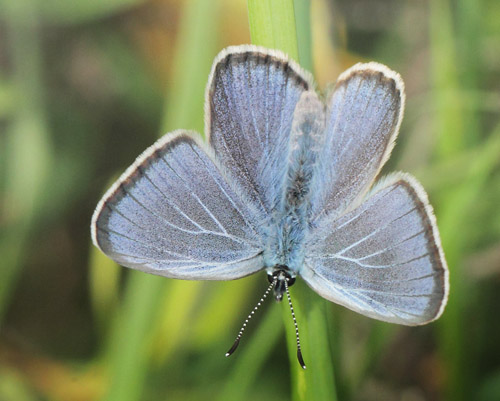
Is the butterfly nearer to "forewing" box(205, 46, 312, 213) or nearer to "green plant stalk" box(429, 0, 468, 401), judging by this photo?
"forewing" box(205, 46, 312, 213)

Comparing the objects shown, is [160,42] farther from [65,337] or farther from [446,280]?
[446,280]

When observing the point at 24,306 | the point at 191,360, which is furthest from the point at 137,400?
the point at 24,306

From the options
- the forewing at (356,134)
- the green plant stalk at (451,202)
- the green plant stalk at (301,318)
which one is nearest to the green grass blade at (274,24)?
the green plant stalk at (301,318)

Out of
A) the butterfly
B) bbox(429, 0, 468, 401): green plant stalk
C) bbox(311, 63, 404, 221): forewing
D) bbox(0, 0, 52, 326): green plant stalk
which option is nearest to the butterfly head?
the butterfly

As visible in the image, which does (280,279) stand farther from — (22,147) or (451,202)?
(22,147)

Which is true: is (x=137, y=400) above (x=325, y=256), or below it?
below

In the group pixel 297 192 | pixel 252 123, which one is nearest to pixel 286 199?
pixel 297 192
